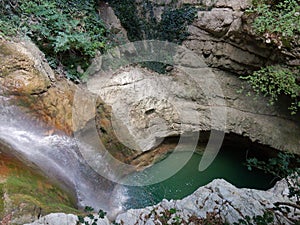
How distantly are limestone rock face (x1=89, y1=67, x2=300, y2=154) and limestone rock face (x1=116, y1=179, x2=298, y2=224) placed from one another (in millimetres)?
2352

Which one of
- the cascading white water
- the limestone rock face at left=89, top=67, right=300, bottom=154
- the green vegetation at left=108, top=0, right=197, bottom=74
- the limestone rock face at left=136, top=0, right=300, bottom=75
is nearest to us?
the cascading white water

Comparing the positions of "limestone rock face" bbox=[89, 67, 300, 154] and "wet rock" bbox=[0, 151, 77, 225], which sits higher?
"limestone rock face" bbox=[89, 67, 300, 154]

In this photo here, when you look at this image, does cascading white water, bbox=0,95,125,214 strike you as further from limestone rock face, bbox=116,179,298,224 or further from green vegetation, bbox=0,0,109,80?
green vegetation, bbox=0,0,109,80

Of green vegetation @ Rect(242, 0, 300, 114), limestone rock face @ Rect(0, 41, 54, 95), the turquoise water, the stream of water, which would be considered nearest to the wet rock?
the stream of water

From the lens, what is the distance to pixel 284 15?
14.3ft

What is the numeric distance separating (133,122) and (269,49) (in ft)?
10.3

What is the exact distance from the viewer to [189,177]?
5562 mm

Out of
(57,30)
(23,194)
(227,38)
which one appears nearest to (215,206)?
(23,194)

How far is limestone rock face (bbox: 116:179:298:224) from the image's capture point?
8.42ft

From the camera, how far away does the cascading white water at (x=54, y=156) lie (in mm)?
3255

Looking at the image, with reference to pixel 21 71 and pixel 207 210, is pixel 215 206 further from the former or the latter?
pixel 21 71

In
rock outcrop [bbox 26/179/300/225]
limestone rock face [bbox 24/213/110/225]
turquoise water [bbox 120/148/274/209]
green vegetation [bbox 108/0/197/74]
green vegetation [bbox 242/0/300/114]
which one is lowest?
limestone rock face [bbox 24/213/110/225]

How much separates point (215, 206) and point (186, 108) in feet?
11.5

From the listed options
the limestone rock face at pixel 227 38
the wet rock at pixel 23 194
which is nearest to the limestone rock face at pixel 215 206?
the wet rock at pixel 23 194
